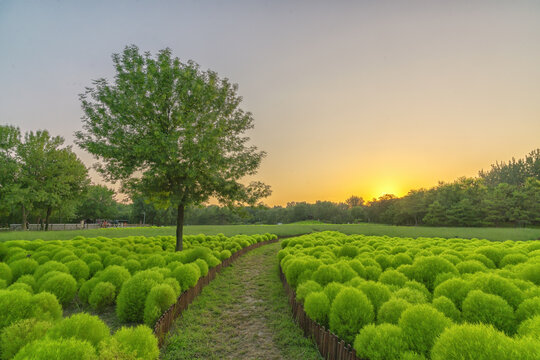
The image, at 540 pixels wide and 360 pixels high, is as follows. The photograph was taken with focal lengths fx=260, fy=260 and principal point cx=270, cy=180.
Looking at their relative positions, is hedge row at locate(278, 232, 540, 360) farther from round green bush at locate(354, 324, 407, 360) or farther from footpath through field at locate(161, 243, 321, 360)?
footpath through field at locate(161, 243, 321, 360)

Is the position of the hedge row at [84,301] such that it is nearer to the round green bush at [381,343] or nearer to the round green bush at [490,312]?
the round green bush at [381,343]

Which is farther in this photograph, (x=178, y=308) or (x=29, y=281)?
(x=29, y=281)

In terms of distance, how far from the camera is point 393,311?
519cm

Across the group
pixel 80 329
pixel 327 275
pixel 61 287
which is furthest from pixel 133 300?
pixel 327 275

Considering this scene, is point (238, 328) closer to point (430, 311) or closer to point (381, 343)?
point (381, 343)

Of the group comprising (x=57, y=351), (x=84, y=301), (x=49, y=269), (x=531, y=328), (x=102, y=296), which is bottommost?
(x=84, y=301)

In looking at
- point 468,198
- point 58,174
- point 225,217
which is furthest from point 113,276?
point 225,217

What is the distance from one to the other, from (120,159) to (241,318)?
10.4m

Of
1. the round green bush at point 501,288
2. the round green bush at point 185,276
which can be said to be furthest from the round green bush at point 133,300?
the round green bush at point 501,288

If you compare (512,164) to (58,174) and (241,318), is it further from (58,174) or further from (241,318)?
(58,174)

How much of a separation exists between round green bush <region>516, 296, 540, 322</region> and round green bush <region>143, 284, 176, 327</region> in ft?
26.3

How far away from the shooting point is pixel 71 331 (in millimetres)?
4207

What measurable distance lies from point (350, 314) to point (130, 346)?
4309 millimetres

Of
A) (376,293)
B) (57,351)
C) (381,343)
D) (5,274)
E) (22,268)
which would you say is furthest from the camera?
(22,268)
